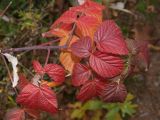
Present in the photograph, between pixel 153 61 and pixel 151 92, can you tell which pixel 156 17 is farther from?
pixel 151 92

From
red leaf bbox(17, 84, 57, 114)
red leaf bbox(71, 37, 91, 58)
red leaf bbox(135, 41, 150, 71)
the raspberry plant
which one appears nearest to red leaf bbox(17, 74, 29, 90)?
the raspberry plant

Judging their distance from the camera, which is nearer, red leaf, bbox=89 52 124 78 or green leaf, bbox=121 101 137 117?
red leaf, bbox=89 52 124 78

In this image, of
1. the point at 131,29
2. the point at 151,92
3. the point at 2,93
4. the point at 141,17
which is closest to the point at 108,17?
the point at 131,29

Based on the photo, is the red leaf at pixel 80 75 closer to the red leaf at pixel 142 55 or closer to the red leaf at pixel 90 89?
the red leaf at pixel 90 89

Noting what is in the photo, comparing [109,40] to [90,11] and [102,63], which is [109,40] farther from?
[90,11]

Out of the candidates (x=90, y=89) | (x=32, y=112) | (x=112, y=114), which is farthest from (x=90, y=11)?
(x=112, y=114)

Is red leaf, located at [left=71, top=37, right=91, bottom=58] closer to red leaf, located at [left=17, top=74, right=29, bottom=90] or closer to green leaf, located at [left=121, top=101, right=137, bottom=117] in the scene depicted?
red leaf, located at [left=17, top=74, right=29, bottom=90]
